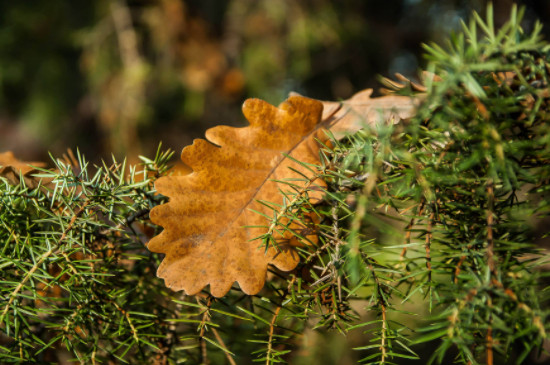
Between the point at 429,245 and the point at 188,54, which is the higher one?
the point at 188,54

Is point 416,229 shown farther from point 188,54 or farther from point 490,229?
point 188,54

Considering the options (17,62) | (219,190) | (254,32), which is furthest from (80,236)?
(17,62)

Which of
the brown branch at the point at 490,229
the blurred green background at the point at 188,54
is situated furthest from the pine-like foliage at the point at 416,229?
the blurred green background at the point at 188,54

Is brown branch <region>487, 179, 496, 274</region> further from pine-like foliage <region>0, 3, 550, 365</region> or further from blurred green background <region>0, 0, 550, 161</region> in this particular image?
blurred green background <region>0, 0, 550, 161</region>

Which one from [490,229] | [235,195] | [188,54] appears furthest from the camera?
[188,54]

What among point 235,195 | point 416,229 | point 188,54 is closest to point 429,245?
point 416,229

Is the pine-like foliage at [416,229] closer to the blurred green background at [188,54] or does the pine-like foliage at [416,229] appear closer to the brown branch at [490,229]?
the brown branch at [490,229]
